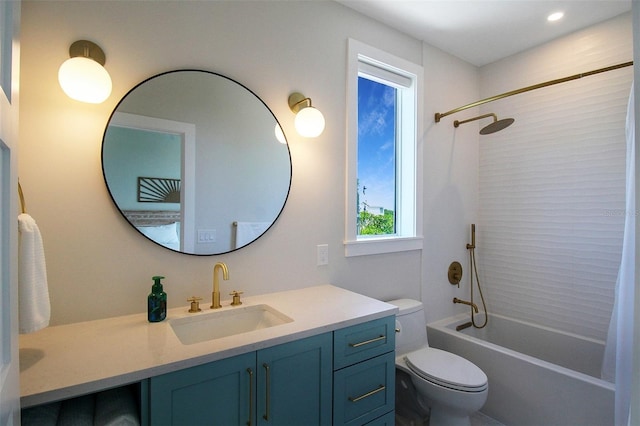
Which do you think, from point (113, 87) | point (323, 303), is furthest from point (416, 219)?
point (113, 87)

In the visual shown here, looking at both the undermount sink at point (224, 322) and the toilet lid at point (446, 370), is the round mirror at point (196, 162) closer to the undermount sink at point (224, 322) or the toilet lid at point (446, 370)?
the undermount sink at point (224, 322)

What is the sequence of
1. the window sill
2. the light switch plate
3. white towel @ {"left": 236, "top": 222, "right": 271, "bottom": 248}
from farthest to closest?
1. the window sill
2. the light switch plate
3. white towel @ {"left": 236, "top": 222, "right": 271, "bottom": 248}

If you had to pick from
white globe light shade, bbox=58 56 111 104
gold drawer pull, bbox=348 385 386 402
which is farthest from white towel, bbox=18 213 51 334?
gold drawer pull, bbox=348 385 386 402

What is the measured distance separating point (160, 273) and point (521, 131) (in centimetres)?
284

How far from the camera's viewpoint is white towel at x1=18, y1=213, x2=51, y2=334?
90 cm

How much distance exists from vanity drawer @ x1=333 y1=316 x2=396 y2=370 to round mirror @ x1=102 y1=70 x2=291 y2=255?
2.25 ft

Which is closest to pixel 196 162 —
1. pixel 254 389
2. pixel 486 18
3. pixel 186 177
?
pixel 186 177

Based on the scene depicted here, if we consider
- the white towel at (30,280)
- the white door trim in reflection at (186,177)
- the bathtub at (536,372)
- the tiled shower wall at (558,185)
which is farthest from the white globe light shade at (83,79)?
the tiled shower wall at (558,185)

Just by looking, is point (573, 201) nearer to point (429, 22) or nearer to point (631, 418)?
point (429, 22)

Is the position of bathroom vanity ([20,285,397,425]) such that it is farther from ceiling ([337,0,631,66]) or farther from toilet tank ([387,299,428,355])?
ceiling ([337,0,631,66])

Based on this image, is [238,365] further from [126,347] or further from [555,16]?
[555,16]

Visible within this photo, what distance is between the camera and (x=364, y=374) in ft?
4.44

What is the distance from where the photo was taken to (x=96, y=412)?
3.01ft

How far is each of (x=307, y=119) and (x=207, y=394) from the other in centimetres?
133
